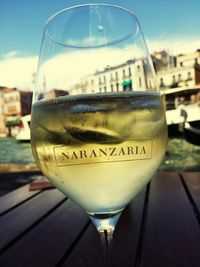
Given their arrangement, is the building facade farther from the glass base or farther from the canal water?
the glass base

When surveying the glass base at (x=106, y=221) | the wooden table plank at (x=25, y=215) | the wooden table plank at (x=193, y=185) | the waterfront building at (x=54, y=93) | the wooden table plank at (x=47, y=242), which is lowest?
the wooden table plank at (x=193, y=185)

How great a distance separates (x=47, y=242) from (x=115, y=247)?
91 millimetres

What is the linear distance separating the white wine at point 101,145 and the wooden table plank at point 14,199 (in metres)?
0.42

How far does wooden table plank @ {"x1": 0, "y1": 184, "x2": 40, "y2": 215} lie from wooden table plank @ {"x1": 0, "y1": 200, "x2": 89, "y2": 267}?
13cm

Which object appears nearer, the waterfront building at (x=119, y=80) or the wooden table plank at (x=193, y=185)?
the waterfront building at (x=119, y=80)

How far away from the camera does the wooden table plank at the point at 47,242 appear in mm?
401

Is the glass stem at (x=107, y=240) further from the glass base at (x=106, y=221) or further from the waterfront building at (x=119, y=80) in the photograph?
the waterfront building at (x=119, y=80)

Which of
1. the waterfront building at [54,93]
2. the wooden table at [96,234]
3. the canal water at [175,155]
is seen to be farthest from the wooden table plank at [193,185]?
the canal water at [175,155]

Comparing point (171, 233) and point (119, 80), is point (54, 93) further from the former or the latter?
point (171, 233)

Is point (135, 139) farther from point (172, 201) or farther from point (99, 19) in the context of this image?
point (172, 201)

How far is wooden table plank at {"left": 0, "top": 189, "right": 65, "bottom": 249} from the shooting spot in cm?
51

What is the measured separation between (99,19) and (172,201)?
45cm

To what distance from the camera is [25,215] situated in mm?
622

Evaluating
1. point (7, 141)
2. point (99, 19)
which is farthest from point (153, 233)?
point (7, 141)
